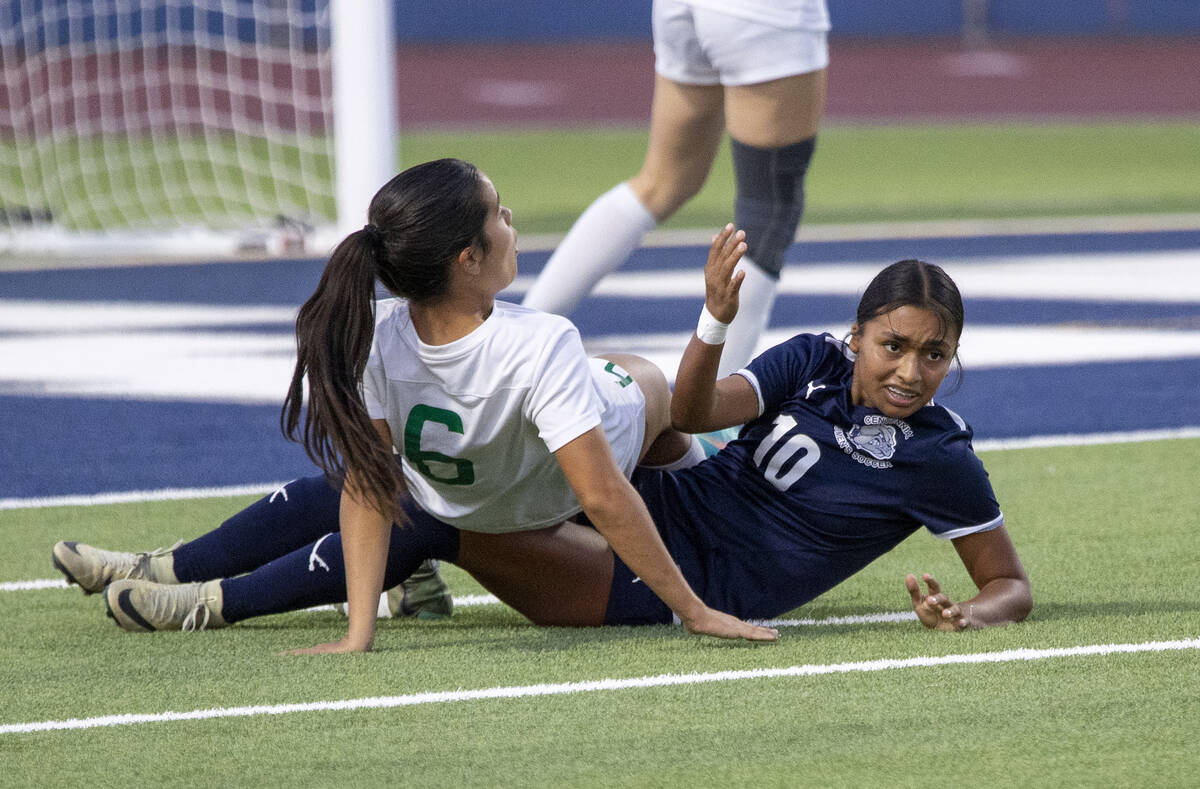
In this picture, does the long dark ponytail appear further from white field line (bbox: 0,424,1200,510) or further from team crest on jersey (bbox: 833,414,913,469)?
white field line (bbox: 0,424,1200,510)

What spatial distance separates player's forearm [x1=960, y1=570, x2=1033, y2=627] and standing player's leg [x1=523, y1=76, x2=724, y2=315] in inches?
79.5

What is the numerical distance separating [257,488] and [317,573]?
1.59 meters

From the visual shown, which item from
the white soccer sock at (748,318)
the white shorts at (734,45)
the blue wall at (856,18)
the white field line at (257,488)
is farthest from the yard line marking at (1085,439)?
the blue wall at (856,18)

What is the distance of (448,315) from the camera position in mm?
3205

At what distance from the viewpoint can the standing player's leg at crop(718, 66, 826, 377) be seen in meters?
4.88

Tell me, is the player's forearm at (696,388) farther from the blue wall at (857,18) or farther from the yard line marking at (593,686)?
the blue wall at (857,18)

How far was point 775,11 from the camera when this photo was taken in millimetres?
4863

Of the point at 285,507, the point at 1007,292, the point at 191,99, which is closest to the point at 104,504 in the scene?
the point at 285,507

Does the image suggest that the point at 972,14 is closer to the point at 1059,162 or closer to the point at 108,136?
the point at 1059,162

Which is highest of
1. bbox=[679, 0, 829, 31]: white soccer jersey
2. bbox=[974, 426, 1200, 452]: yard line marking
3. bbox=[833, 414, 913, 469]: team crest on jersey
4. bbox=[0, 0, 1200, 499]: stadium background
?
bbox=[679, 0, 829, 31]: white soccer jersey

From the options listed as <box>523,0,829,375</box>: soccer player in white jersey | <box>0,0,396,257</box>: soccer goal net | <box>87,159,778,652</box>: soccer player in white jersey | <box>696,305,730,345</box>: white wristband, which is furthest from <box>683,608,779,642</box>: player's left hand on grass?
<box>0,0,396,257</box>: soccer goal net

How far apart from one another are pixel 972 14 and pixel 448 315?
28090mm

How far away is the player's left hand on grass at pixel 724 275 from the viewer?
10.3 feet

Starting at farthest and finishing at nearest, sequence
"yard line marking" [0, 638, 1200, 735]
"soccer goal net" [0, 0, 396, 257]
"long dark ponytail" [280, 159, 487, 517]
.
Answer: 1. "soccer goal net" [0, 0, 396, 257]
2. "long dark ponytail" [280, 159, 487, 517]
3. "yard line marking" [0, 638, 1200, 735]
